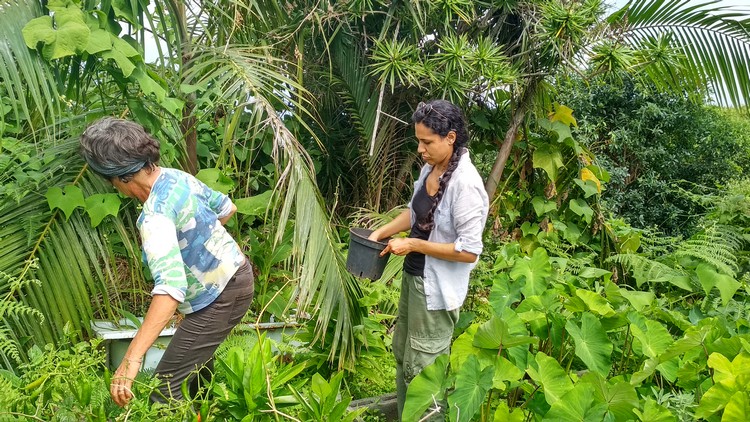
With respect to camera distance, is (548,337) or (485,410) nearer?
(485,410)

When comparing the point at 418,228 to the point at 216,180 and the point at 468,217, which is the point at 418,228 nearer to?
the point at 468,217

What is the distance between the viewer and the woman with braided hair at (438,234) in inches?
101

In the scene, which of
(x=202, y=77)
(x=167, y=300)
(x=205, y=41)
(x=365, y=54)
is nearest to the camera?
(x=167, y=300)

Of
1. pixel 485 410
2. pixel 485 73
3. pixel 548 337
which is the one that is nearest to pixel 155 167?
pixel 485 410

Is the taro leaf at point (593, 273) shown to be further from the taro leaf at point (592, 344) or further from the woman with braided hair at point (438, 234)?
the woman with braided hair at point (438, 234)

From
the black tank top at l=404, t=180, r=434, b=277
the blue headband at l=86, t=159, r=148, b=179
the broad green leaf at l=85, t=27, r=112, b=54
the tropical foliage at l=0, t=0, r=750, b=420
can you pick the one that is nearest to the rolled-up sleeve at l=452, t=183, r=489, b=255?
the black tank top at l=404, t=180, r=434, b=277

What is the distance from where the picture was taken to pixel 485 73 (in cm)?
420

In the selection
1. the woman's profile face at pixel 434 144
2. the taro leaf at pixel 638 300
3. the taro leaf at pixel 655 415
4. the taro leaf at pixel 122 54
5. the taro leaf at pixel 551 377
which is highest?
the taro leaf at pixel 122 54

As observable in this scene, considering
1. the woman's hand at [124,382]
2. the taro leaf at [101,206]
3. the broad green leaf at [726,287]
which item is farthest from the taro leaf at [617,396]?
the taro leaf at [101,206]

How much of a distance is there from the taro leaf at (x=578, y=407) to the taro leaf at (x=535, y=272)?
1.08 metres

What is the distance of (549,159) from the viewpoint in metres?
4.91

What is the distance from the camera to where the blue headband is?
7.02 ft

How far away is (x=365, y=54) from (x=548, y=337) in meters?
2.38

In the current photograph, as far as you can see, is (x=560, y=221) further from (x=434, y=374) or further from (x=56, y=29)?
(x=56, y=29)
